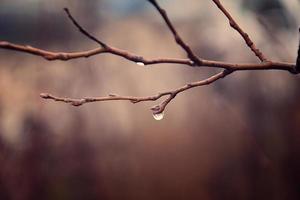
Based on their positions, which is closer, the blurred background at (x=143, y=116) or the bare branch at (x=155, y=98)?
the bare branch at (x=155, y=98)

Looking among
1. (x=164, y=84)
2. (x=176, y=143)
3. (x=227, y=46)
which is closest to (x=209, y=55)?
(x=227, y=46)

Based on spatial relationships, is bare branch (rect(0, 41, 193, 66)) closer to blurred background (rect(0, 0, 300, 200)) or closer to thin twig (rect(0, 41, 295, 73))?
thin twig (rect(0, 41, 295, 73))

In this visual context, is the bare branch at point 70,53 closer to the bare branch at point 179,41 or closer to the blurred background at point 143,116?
the bare branch at point 179,41

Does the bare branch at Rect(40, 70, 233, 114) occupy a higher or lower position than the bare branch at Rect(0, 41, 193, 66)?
lower

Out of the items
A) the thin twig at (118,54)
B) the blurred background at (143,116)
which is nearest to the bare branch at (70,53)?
the thin twig at (118,54)

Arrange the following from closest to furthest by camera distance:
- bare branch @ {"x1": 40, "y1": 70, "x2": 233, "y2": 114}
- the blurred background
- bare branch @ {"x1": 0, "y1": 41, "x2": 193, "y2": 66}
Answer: bare branch @ {"x1": 0, "y1": 41, "x2": 193, "y2": 66}
bare branch @ {"x1": 40, "y1": 70, "x2": 233, "y2": 114}
the blurred background

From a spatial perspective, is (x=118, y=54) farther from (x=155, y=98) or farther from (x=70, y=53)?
(x=155, y=98)

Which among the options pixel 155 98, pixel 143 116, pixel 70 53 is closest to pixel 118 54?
pixel 70 53

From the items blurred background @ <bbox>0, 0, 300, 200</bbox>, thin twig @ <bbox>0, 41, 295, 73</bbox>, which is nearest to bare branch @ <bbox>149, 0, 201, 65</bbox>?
thin twig @ <bbox>0, 41, 295, 73</bbox>

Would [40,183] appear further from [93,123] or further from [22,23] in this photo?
[22,23]
